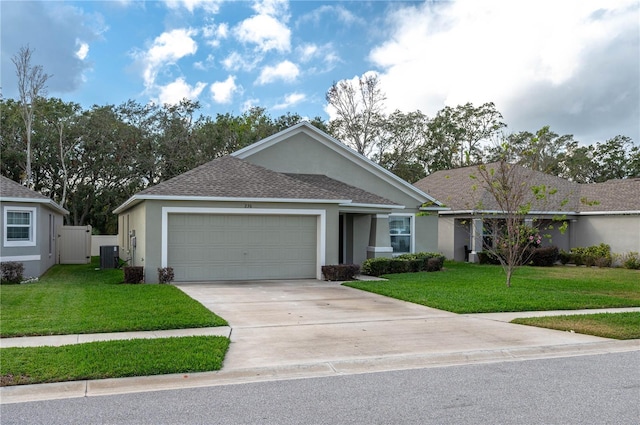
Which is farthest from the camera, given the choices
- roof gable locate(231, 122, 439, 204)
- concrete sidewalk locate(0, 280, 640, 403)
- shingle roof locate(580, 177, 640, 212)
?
shingle roof locate(580, 177, 640, 212)

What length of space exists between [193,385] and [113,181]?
117 ft

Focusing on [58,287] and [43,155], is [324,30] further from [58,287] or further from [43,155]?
[43,155]

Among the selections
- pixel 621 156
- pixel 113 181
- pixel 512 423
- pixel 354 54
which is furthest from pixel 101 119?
pixel 621 156

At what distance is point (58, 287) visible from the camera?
50.9 ft

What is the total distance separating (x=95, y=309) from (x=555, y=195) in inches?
997

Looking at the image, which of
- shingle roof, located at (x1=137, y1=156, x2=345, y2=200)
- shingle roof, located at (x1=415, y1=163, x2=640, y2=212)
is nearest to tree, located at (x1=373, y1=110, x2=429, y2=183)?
shingle roof, located at (x1=415, y1=163, x2=640, y2=212)

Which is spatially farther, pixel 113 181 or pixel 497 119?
pixel 497 119

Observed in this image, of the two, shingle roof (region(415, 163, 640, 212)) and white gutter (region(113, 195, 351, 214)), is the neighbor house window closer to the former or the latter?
shingle roof (region(415, 163, 640, 212))

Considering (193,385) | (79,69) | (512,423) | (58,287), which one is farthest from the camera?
(79,69)

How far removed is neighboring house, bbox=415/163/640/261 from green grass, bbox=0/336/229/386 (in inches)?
769

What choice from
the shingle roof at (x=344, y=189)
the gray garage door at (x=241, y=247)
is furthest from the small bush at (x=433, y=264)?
the gray garage door at (x=241, y=247)

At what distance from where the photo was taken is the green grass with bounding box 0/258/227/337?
927 cm

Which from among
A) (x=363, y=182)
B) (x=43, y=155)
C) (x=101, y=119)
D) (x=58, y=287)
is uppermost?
(x=101, y=119)

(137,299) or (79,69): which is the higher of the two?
(79,69)
